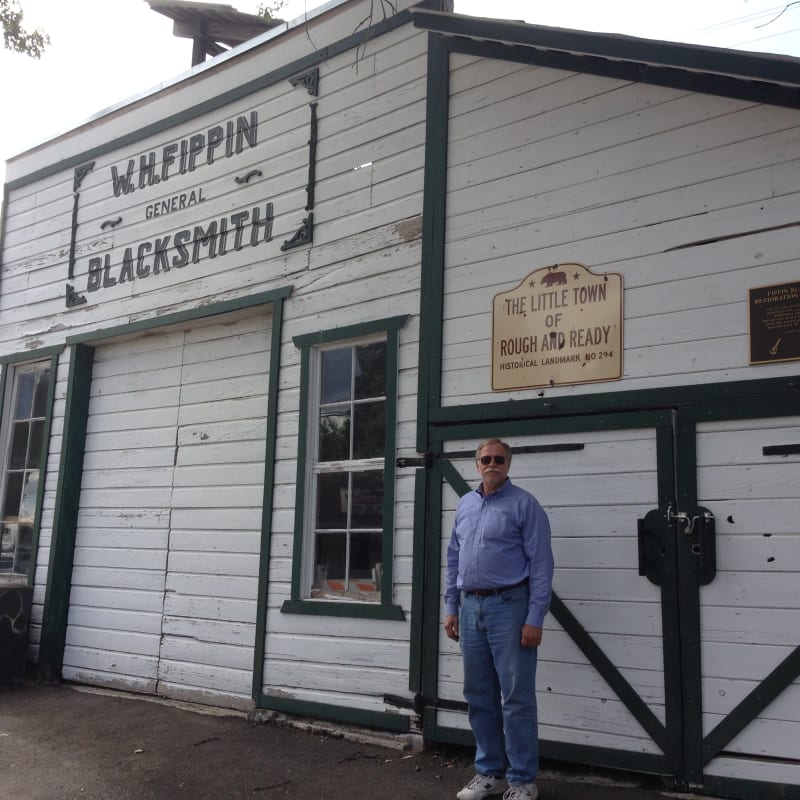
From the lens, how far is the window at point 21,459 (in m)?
9.20

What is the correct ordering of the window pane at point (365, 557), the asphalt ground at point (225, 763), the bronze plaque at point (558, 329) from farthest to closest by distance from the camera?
1. the window pane at point (365, 557)
2. the bronze plaque at point (558, 329)
3. the asphalt ground at point (225, 763)

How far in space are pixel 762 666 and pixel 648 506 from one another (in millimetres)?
1014

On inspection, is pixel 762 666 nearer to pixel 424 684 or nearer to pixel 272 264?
pixel 424 684

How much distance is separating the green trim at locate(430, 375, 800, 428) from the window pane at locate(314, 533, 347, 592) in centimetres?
130

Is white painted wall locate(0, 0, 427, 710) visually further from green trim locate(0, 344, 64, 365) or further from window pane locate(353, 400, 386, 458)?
window pane locate(353, 400, 386, 458)

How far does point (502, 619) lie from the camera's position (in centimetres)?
476

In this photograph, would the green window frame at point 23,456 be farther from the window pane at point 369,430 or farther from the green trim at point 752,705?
the green trim at point 752,705

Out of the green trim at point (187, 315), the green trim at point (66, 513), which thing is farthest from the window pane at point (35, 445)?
the green trim at point (187, 315)

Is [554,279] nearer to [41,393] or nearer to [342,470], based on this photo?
[342,470]

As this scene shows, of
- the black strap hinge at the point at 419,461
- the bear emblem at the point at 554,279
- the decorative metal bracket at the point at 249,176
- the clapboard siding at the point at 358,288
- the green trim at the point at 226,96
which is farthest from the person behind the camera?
the decorative metal bracket at the point at 249,176

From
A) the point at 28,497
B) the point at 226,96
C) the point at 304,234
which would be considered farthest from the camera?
the point at 28,497

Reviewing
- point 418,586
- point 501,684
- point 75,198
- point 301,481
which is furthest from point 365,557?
point 75,198

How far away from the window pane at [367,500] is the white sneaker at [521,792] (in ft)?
7.18

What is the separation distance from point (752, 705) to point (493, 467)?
1813 millimetres
